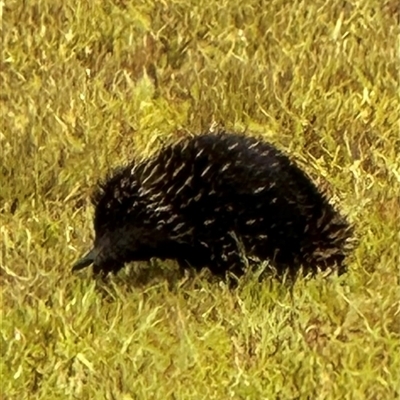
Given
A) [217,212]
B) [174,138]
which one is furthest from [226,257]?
[174,138]

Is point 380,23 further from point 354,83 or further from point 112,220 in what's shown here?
point 112,220

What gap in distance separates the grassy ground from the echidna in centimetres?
12

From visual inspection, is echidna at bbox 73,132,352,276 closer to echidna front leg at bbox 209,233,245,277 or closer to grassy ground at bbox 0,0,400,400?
echidna front leg at bbox 209,233,245,277

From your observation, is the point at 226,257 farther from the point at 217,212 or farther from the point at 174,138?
the point at 174,138

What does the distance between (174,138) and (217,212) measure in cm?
115

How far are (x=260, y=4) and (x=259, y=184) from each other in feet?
8.52

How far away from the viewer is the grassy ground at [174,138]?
413cm

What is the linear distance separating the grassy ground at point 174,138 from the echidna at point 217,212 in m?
0.12

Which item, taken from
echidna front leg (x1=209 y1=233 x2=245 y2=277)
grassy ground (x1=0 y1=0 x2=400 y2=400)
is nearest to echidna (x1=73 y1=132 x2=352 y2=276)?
echidna front leg (x1=209 y1=233 x2=245 y2=277)

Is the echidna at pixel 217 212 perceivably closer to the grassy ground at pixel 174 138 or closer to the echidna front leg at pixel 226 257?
the echidna front leg at pixel 226 257

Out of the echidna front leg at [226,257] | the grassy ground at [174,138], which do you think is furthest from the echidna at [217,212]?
the grassy ground at [174,138]

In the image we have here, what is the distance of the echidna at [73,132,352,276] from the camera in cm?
475

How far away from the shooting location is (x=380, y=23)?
7.10 meters

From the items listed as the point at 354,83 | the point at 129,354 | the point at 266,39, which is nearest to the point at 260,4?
the point at 266,39
